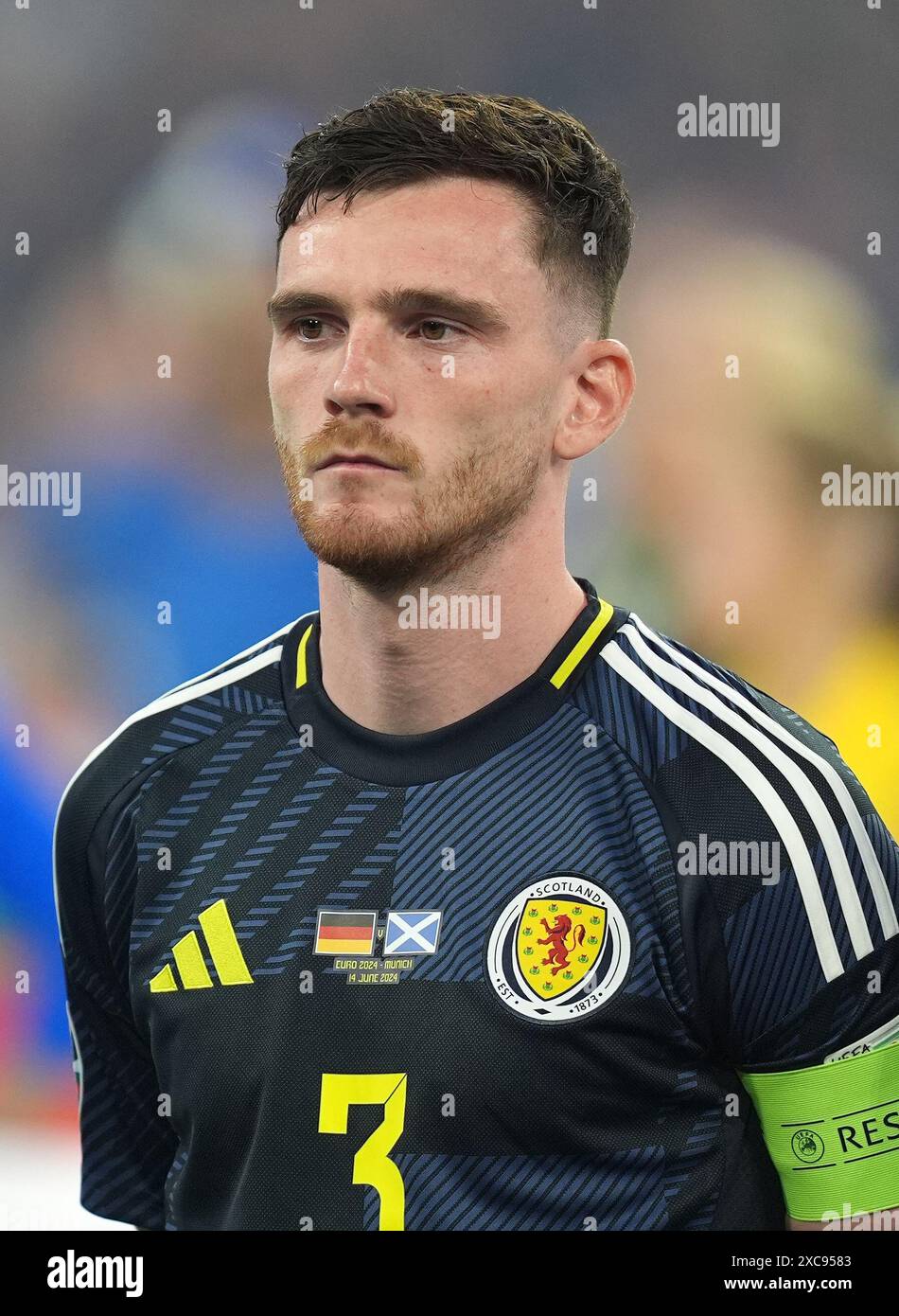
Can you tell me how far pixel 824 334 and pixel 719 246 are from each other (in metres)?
0.38

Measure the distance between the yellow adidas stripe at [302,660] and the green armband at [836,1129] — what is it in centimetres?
97

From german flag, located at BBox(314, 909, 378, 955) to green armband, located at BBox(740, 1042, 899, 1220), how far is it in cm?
60

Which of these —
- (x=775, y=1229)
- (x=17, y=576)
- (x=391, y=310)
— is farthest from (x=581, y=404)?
(x=17, y=576)

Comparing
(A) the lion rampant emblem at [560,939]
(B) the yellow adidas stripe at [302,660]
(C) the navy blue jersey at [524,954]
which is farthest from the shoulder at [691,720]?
(B) the yellow adidas stripe at [302,660]

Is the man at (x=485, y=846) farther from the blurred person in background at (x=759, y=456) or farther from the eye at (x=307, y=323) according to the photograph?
the blurred person in background at (x=759, y=456)

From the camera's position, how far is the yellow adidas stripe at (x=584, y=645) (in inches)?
85.9

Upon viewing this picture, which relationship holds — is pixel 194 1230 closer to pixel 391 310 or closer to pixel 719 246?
pixel 391 310

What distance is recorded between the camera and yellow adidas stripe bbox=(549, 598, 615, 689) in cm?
218

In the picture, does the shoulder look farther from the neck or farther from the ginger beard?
the ginger beard

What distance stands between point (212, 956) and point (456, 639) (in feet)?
2.07

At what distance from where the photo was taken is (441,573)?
2.13 metres
